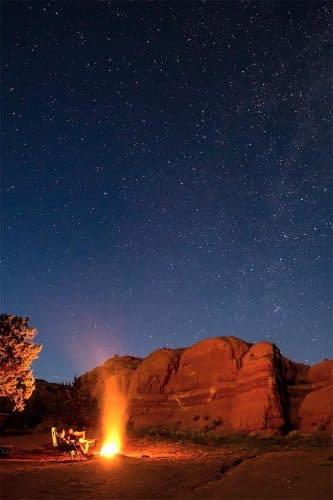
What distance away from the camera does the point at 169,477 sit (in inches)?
556

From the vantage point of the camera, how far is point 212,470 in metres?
15.5

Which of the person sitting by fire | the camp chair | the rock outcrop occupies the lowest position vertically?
the camp chair

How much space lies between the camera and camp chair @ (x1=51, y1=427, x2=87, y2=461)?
780 inches

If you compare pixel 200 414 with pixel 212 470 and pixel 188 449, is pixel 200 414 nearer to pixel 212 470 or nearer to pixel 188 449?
pixel 188 449

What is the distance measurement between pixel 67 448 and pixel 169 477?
9601 millimetres

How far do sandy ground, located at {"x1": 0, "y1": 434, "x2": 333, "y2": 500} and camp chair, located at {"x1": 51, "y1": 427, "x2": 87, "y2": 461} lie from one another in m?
0.47

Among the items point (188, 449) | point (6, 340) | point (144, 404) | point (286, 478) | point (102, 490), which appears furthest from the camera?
point (144, 404)

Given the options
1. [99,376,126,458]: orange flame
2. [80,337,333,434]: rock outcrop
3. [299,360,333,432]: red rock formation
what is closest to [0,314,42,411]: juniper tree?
[99,376,126,458]: orange flame

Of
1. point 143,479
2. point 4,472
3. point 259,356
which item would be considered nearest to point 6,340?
point 4,472

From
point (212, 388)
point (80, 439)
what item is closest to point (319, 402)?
point (212, 388)

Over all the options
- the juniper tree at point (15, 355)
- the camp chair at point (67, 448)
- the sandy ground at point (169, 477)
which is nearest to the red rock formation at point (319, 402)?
the sandy ground at point (169, 477)

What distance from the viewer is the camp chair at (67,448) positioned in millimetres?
19812

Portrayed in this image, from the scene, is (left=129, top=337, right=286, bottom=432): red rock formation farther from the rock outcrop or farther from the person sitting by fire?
the person sitting by fire

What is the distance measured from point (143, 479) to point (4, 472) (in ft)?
15.1
